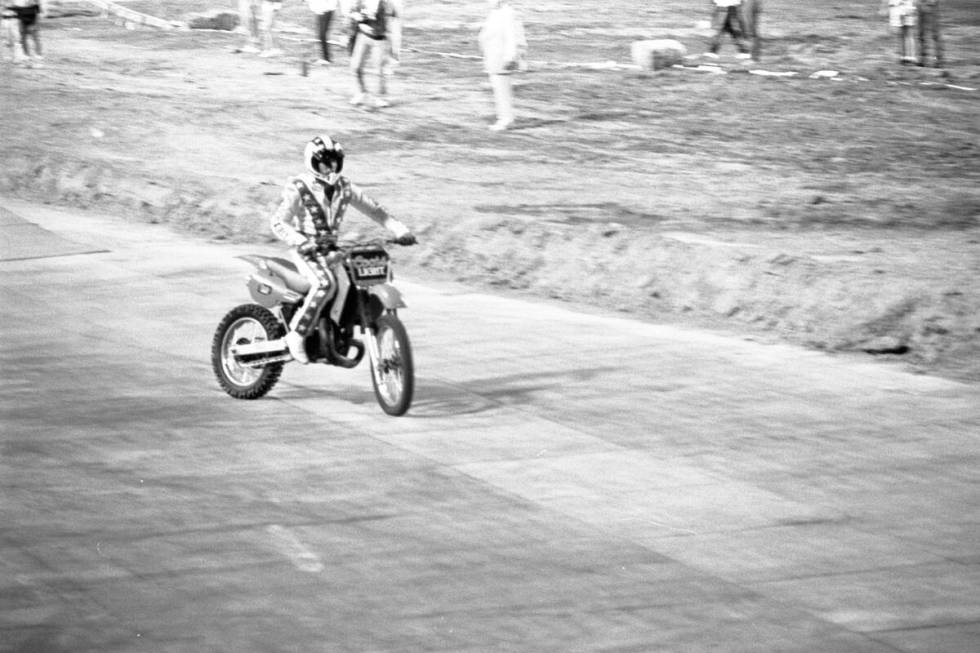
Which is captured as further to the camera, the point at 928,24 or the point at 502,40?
the point at 928,24

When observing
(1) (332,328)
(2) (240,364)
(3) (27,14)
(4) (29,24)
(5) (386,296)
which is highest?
(3) (27,14)

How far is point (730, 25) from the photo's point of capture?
105 ft

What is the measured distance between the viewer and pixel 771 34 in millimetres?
35781

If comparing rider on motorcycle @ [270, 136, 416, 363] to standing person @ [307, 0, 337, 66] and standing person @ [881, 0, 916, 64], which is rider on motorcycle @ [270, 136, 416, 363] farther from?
standing person @ [307, 0, 337, 66]

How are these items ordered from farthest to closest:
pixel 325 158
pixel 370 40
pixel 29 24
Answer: pixel 29 24
pixel 370 40
pixel 325 158

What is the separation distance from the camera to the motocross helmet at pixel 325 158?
12.5 m

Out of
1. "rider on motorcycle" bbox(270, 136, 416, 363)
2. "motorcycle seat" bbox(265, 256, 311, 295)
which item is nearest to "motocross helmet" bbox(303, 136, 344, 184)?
"rider on motorcycle" bbox(270, 136, 416, 363)

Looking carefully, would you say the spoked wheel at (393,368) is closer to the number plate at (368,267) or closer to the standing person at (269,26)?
the number plate at (368,267)

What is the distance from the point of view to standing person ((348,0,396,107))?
26.6m

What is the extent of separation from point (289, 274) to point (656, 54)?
19903mm

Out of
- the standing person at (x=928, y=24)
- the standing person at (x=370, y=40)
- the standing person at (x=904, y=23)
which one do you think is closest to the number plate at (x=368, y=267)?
the standing person at (x=370, y=40)

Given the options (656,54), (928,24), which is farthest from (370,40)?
(928,24)

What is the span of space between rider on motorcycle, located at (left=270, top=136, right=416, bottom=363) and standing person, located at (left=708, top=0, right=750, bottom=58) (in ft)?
67.0

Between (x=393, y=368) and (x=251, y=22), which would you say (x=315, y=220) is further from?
(x=251, y=22)
